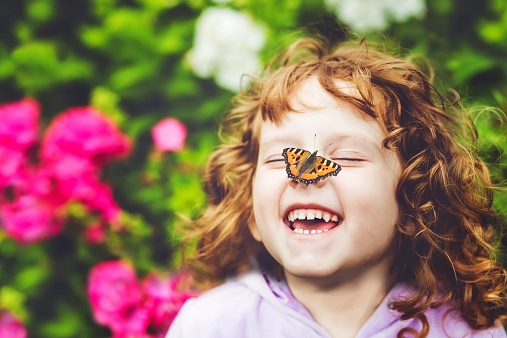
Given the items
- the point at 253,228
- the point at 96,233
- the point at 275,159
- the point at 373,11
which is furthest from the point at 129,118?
the point at 275,159

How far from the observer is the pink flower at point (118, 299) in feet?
5.36

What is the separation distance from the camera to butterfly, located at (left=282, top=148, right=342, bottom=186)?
1.00 meters

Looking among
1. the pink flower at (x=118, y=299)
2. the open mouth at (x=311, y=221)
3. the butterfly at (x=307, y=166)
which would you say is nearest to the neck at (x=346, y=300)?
the open mouth at (x=311, y=221)

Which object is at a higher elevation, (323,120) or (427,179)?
(323,120)

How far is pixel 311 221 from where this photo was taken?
3.56 ft

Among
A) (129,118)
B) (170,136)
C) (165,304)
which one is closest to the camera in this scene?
(165,304)

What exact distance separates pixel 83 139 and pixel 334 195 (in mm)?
1222

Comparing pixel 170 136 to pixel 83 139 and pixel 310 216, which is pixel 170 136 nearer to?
pixel 83 139

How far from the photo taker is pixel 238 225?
4.42 ft

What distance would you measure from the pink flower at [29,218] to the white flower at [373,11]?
1.41 meters

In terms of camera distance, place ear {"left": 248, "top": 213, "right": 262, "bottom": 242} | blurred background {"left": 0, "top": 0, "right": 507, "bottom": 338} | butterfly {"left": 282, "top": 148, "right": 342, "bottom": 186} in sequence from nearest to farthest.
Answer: butterfly {"left": 282, "top": 148, "right": 342, "bottom": 186}
ear {"left": 248, "top": 213, "right": 262, "bottom": 242}
blurred background {"left": 0, "top": 0, "right": 507, "bottom": 338}

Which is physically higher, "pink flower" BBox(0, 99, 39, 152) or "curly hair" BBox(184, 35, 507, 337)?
"curly hair" BBox(184, 35, 507, 337)

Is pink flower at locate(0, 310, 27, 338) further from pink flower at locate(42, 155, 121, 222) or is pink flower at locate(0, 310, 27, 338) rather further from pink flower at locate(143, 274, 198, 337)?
pink flower at locate(143, 274, 198, 337)

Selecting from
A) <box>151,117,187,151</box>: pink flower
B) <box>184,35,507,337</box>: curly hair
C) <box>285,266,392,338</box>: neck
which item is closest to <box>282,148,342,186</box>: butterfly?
<box>184,35,507,337</box>: curly hair
